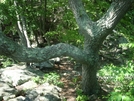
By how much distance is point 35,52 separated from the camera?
17.8 feet

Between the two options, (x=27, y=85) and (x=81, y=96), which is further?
(x=27, y=85)

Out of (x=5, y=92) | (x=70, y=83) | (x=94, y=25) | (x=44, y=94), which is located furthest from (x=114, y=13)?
(x=5, y=92)

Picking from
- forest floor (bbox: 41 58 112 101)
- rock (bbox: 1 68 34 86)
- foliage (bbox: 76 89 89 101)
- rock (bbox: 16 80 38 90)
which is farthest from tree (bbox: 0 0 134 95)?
rock (bbox: 1 68 34 86)

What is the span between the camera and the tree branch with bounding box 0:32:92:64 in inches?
190

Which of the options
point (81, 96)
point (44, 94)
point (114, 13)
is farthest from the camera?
point (44, 94)

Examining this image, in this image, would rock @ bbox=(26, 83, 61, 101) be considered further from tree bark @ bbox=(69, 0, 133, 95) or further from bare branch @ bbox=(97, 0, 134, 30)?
bare branch @ bbox=(97, 0, 134, 30)

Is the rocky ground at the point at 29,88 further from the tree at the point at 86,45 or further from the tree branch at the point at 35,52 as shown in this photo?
the tree branch at the point at 35,52

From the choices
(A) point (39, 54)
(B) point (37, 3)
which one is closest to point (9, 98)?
(A) point (39, 54)

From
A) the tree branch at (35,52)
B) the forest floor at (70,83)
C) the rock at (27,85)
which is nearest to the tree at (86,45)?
the tree branch at (35,52)

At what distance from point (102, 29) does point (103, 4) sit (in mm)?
2816

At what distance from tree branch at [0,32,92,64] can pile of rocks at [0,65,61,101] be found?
2.43 meters

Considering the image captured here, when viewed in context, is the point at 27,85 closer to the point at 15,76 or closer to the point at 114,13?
the point at 15,76

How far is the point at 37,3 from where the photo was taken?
13914 mm

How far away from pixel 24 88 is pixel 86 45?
3.78m
